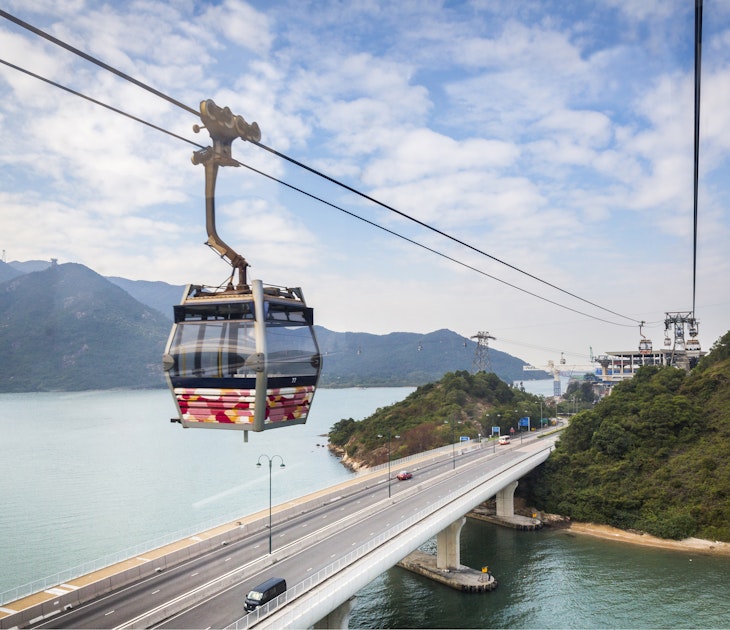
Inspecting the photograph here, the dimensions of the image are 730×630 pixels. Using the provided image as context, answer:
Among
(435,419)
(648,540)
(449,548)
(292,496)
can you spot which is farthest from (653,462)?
(292,496)

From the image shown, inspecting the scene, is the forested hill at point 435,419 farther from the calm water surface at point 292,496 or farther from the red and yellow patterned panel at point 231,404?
the red and yellow patterned panel at point 231,404

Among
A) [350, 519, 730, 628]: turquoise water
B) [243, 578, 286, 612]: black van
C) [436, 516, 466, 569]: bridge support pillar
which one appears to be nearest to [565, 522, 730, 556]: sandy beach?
[350, 519, 730, 628]: turquoise water

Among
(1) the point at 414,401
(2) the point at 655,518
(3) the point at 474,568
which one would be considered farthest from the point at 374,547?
(1) the point at 414,401

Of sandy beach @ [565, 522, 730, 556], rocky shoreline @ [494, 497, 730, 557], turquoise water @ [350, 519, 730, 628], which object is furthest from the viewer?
rocky shoreline @ [494, 497, 730, 557]

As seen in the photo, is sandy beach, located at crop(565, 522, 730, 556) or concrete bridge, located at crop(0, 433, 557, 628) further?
sandy beach, located at crop(565, 522, 730, 556)

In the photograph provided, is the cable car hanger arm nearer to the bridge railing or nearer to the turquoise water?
the bridge railing

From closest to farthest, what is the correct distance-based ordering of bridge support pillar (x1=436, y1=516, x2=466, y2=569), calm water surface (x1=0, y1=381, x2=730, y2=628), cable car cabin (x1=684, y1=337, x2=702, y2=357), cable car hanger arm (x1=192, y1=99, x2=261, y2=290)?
cable car hanger arm (x1=192, y1=99, x2=261, y2=290), calm water surface (x1=0, y1=381, x2=730, y2=628), bridge support pillar (x1=436, y1=516, x2=466, y2=569), cable car cabin (x1=684, y1=337, x2=702, y2=357)

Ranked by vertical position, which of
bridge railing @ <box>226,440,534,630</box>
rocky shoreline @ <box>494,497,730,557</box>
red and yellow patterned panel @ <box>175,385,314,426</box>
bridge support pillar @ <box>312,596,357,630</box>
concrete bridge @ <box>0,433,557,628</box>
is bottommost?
rocky shoreline @ <box>494,497,730,557</box>
